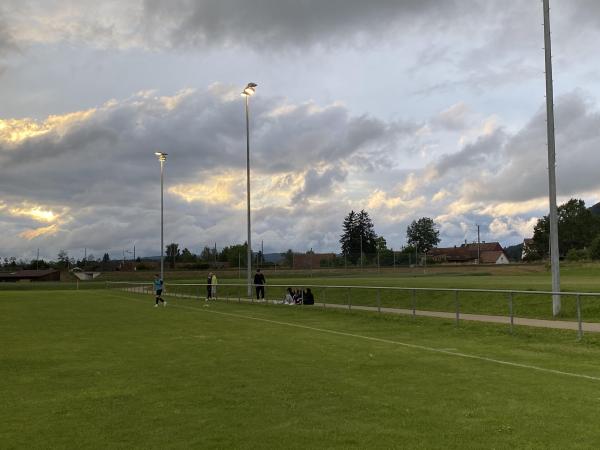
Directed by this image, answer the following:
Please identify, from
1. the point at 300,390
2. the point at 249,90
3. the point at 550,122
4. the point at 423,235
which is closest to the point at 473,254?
the point at 423,235

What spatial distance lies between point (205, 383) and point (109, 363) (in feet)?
9.43

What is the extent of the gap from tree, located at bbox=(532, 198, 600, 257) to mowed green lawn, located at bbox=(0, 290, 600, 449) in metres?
123

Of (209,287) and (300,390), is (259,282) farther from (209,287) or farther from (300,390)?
(300,390)

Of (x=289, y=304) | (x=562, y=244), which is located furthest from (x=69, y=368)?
(x=562, y=244)

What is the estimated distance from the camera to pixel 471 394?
25.9 ft

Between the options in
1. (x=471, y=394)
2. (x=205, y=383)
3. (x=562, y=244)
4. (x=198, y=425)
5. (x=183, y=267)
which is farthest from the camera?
(x=562, y=244)

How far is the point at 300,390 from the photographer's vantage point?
26.9ft

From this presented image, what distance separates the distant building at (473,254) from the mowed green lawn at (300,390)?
5234 inches

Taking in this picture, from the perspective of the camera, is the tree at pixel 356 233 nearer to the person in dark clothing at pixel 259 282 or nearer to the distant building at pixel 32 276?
the distant building at pixel 32 276

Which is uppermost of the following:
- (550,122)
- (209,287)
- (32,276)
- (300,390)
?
(550,122)

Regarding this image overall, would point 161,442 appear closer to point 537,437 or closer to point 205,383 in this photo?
point 205,383

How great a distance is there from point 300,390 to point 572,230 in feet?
447

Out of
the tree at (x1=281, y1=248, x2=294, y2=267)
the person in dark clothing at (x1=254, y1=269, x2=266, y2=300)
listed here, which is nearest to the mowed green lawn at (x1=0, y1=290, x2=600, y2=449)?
the person in dark clothing at (x1=254, y1=269, x2=266, y2=300)

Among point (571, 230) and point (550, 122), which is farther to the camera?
point (571, 230)
